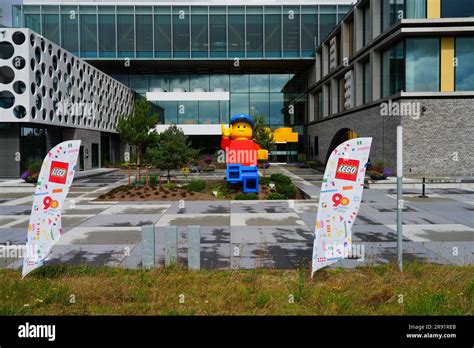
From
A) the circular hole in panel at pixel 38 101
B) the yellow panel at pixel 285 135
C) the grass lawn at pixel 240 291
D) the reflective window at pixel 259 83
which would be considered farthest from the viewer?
the reflective window at pixel 259 83

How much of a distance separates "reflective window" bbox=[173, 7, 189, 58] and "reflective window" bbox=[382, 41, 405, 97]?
25533 mm

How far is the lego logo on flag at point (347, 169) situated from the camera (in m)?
6.86

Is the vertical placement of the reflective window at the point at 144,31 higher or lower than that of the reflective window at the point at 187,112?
Result: higher

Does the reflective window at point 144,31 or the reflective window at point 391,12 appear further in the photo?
the reflective window at point 144,31

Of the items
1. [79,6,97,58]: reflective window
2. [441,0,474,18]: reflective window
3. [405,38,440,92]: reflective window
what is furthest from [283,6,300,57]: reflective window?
[405,38,440,92]: reflective window

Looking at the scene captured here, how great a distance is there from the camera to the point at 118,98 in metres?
45.9

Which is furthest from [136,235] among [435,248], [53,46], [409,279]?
[53,46]

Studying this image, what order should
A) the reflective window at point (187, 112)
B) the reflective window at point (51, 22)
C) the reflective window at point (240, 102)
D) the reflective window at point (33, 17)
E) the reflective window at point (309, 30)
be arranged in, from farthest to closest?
the reflective window at point (240, 102) → the reflective window at point (187, 112) → the reflective window at point (309, 30) → the reflective window at point (51, 22) → the reflective window at point (33, 17)

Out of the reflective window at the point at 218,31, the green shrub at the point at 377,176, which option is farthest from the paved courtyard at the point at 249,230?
the reflective window at the point at 218,31

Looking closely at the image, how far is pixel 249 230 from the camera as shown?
37.0 ft

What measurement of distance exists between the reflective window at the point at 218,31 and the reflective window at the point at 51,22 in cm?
1808

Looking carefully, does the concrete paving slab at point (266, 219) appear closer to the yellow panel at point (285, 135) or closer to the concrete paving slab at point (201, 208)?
the concrete paving slab at point (201, 208)
